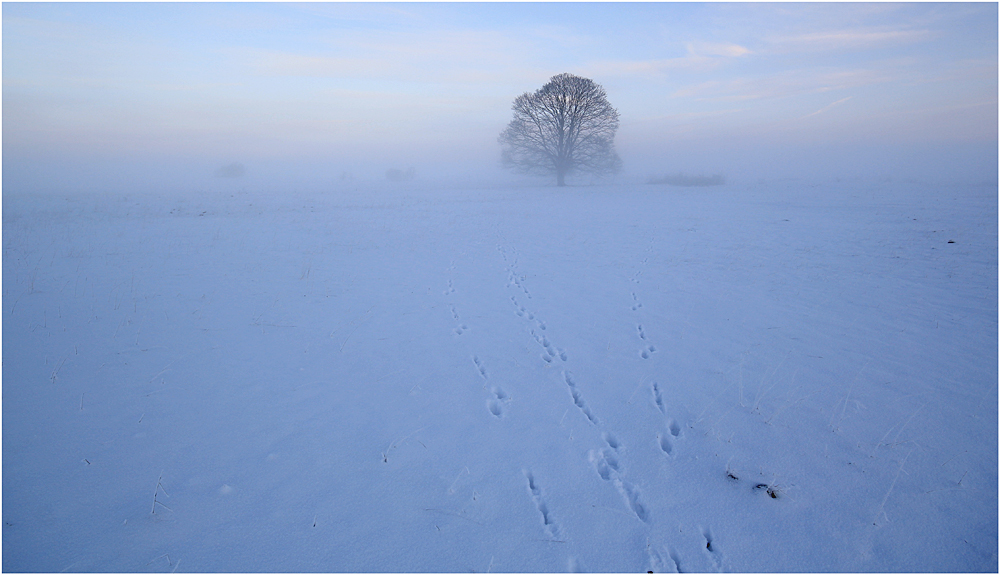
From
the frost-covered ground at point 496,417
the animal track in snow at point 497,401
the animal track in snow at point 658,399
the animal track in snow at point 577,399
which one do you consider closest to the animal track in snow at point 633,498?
the frost-covered ground at point 496,417

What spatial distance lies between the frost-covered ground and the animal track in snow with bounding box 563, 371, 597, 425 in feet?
0.11

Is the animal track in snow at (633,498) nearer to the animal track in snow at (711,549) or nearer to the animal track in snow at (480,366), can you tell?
the animal track in snow at (711,549)

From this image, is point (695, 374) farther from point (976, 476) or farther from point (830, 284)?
point (830, 284)

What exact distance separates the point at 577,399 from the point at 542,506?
4.83 ft

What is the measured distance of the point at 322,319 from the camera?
6.28 metres

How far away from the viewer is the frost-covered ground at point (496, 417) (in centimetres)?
271

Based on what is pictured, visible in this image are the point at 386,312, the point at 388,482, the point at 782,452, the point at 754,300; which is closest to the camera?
the point at 388,482

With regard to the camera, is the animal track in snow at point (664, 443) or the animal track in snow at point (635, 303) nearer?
the animal track in snow at point (664, 443)

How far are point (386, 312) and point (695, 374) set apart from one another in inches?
173

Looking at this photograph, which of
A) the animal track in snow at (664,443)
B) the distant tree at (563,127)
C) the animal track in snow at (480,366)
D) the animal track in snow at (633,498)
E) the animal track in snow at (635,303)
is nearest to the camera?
the animal track in snow at (633,498)

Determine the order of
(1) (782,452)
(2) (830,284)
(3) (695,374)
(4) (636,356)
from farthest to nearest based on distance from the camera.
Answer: (2) (830,284)
(4) (636,356)
(3) (695,374)
(1) (782,452)

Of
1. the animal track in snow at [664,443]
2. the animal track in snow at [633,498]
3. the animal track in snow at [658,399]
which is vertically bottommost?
the animal track in snow at [633,498]

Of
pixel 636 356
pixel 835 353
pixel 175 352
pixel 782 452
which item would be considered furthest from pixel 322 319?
pixel 835 353

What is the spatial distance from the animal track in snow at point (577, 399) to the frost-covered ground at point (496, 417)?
3cm
